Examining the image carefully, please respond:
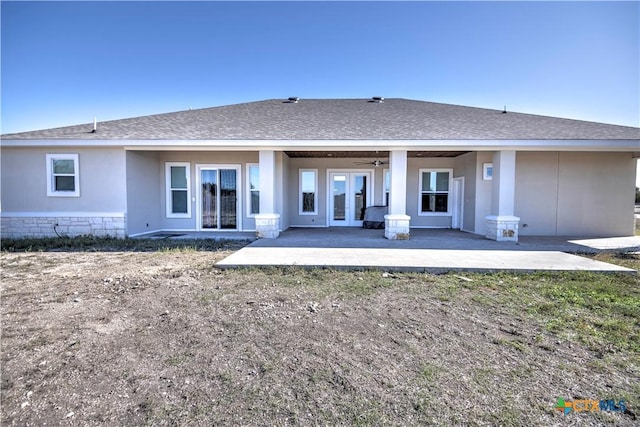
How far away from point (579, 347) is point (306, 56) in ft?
48.2

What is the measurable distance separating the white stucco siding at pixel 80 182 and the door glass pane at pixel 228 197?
3.13 meters

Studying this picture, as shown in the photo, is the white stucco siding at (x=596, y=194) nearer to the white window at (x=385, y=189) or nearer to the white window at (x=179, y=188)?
the white window at (x=385, y=189)

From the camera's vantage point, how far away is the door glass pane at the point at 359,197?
518 inches

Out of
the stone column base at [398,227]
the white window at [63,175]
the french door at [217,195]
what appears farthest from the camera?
the french door at [217,195]

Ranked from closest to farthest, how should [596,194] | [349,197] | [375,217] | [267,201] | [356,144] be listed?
[356,144] → [267,201] → [596,194] → [375,217] → [349,197]

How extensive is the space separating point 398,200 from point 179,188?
26.9ft

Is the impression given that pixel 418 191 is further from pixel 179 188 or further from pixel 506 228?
pixel 179 188

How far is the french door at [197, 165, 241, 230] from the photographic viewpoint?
37.1ft

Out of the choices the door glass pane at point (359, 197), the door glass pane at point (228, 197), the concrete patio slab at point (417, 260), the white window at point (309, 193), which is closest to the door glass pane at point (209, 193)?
the door glass pane at point (228, 197)

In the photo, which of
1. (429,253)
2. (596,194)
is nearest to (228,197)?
(429,253)

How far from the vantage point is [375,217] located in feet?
40.7

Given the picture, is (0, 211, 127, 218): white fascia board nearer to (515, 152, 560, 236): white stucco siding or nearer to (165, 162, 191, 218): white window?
(165, 162, 191, 218): white window

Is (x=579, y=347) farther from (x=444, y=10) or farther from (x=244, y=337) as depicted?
(x=444, y=10)

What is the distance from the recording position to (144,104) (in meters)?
14.5
